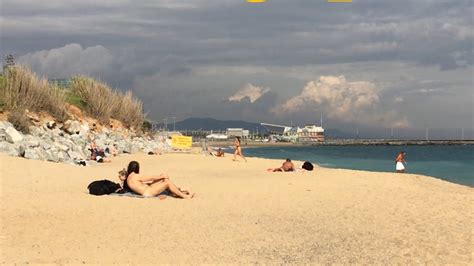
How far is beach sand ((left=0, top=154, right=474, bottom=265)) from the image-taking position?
21.2 feet

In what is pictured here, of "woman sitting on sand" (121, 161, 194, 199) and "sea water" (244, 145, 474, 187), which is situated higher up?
"woman sitting on sand" (121, 161, 194, 199)

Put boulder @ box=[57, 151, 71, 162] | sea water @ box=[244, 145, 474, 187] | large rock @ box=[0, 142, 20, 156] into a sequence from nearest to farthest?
large rock @ box=[0, 142, 20, 156] < boulder @ box=[57, 151, 71, 162] < sea water @ box=[244, 145, 474, 187]

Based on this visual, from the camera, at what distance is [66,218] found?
8.28 m

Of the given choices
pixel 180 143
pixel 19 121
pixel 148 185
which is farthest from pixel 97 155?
pixel 180 143

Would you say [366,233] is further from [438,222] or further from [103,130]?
[103,130]

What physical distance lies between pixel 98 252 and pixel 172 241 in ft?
3.70

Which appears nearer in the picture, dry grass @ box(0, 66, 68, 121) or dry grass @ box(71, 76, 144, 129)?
dry grass @ box(0, 66, 68, 121)

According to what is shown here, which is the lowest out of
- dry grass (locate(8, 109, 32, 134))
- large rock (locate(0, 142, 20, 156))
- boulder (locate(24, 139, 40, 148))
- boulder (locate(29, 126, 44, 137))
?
large rock (locate(0, 142, 20, 156))

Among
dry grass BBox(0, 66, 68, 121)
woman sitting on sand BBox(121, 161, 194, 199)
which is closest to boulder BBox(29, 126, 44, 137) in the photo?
dry grass BBox(0, 66, 68, 121)

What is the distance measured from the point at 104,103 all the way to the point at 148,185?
101 feet

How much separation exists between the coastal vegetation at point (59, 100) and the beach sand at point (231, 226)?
1499cm

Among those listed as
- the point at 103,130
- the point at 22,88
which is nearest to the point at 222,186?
the point at 22,88

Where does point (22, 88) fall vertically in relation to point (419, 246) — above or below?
above

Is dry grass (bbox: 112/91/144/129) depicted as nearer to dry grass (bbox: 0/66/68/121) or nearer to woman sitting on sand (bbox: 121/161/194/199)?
dry grass (bbox: 0/66/68/121)
